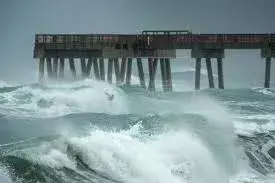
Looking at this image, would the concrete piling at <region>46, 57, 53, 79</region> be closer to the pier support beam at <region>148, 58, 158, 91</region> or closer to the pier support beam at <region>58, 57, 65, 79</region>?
the pier support beam at <region>58, 57, 65, 79</region>

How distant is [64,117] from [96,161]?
11638mm

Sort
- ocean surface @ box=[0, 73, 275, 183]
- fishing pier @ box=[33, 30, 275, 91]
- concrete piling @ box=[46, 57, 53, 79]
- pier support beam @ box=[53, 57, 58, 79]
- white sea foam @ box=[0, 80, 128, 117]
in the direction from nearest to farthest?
ocean surface @ box=[0, 73, 275, 183] < white sea foam @ box=[0, 80, 128, 117] < fishing pier @ box=[33, 30, 275, 91] < concrete piling @ box=[46, 57, 53, 79] < pier support beam @ box=[53, 57, 58, 79]

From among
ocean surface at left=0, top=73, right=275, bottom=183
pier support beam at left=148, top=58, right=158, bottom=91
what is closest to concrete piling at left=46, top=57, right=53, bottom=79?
pier support beam at left=148, top=58, right=158, bottom=91

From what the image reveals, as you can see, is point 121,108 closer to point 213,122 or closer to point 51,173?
point 213,122

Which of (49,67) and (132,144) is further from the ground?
(49,67)

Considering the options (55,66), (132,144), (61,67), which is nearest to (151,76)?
(61,67)

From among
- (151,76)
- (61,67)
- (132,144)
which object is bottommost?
(132,144)

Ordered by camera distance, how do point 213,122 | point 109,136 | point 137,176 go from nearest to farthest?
1. point 137,176
2. point 109,136
3. point 213,122

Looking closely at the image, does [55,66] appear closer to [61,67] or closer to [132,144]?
[61,67]

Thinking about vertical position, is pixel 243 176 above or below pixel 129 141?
below

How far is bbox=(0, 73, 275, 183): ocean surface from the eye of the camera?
618 inches

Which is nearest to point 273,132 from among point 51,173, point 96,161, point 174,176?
point 174,176

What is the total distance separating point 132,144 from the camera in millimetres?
18500

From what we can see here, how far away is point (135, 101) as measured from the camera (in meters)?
38.9
